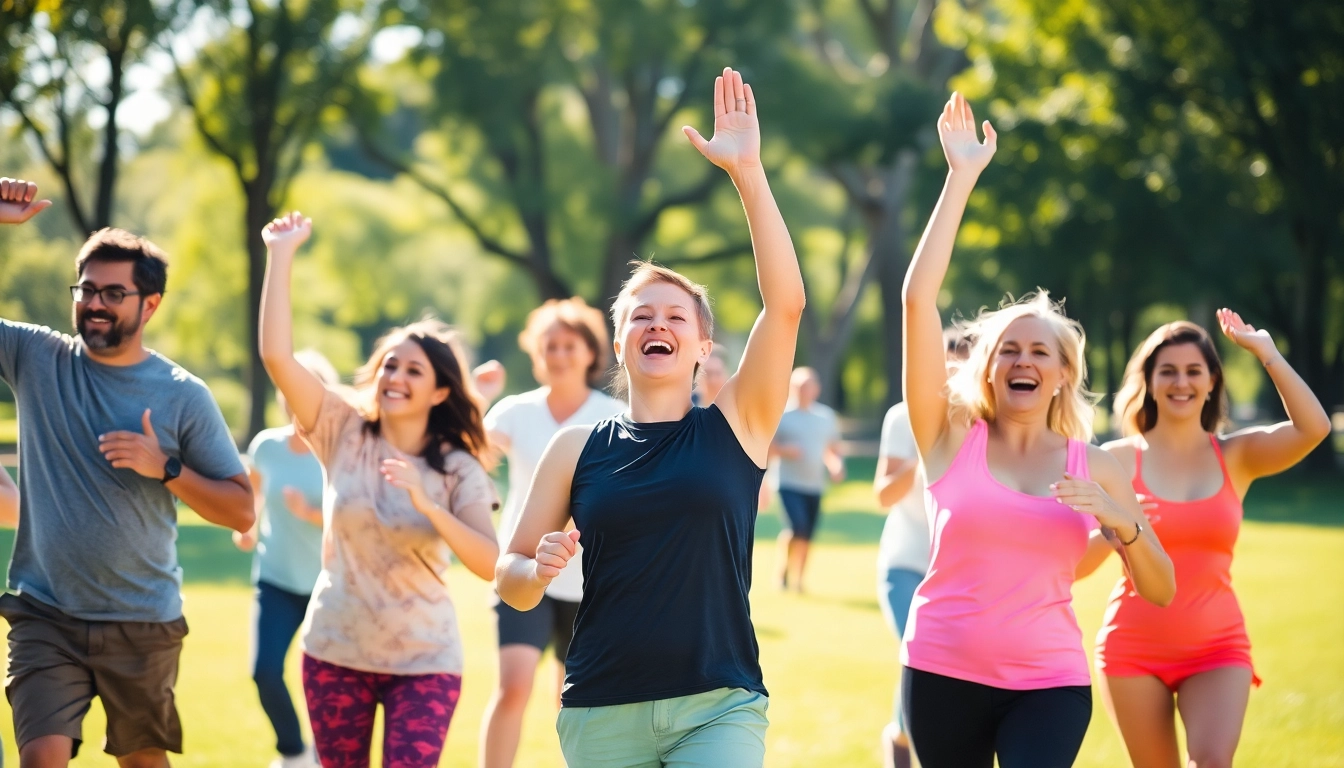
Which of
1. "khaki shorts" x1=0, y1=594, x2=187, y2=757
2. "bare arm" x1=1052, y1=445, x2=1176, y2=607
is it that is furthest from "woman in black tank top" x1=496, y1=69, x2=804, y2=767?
"khaki shorts" x1=0, y1=594, x2=187, y2=757

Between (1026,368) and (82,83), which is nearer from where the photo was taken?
(1026,368)

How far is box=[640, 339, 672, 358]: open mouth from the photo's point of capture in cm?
377

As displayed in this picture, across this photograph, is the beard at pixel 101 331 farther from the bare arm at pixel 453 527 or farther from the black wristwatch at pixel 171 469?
the bare arm at pixel 453 527

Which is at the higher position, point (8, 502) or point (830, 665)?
point (8, 502)

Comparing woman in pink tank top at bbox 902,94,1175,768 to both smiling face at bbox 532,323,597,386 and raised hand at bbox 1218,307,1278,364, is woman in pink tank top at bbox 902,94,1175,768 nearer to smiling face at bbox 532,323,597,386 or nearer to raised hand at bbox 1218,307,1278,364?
raised hand at bbox 1218,307,1278,364

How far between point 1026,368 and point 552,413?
3.04m

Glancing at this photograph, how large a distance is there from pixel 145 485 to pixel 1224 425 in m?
4.36

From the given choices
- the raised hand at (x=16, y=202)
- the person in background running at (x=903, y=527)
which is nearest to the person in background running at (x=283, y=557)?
the raised hand at (x=16, y=202)

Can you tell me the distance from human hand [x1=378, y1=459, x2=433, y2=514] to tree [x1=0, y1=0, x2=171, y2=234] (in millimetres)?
24007

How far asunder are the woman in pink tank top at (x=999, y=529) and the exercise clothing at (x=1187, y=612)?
618 mm

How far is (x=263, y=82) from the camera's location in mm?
30312

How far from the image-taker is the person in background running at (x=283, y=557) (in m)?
6.44

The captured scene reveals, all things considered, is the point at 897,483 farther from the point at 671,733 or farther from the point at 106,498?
the point at 106,498

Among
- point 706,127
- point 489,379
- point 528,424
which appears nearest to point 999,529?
point 528,424
